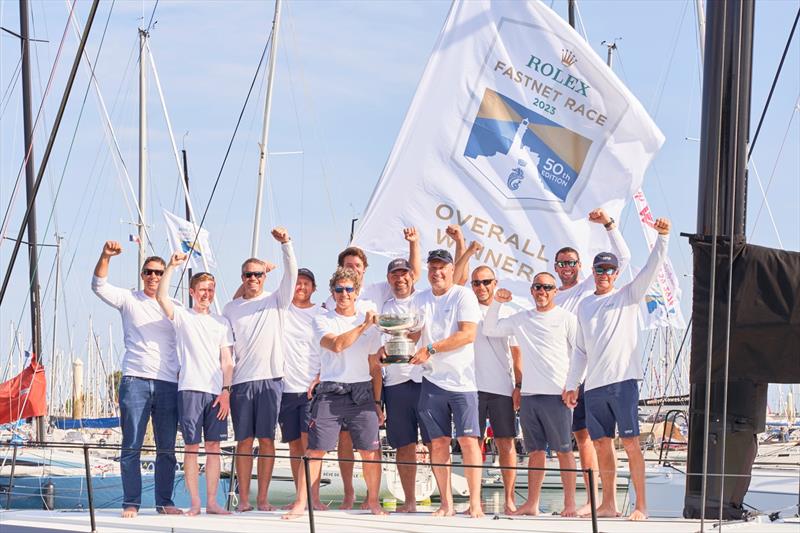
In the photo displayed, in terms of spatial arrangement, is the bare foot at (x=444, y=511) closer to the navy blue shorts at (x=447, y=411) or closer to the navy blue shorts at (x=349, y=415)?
the navy blue shorts at (x=447, y=411)

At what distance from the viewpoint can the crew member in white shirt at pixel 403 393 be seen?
9125mm

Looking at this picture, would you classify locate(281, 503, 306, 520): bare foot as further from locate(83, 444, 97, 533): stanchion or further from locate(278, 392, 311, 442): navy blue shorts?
locate(83, 444, 97, 533): stanchion

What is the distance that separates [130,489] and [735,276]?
194 inches

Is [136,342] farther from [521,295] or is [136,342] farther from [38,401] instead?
[38,401]

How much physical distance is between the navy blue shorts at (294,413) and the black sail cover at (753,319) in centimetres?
322

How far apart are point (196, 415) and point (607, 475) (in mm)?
3234

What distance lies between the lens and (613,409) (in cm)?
874

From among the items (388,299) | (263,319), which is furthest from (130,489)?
(388,299)

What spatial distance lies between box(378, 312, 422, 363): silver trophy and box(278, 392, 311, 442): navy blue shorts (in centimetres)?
129

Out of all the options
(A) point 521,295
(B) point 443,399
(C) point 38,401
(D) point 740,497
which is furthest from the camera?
(C) point 38,401

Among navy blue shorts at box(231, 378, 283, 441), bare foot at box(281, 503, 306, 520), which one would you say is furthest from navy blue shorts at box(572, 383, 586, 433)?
navy blue shorts at box(231, 378, 283, 441)

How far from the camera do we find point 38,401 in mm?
17359

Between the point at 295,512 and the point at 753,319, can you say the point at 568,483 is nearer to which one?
the point at 753,319

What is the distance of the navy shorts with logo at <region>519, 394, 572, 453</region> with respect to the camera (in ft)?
30.4
